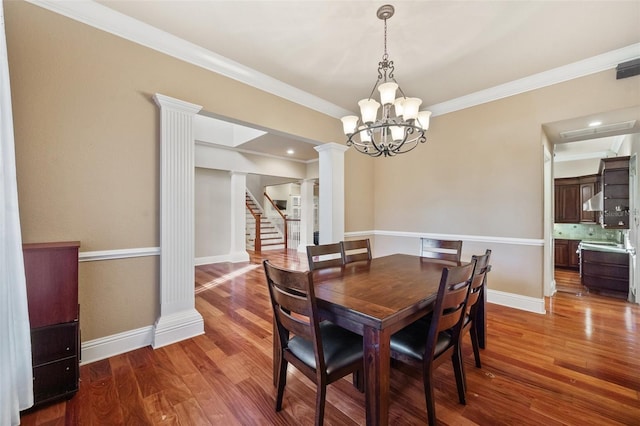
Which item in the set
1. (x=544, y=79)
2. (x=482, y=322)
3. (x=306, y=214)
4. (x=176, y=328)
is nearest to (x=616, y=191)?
(x=544, y=79)

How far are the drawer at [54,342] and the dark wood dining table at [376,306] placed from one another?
1.65m

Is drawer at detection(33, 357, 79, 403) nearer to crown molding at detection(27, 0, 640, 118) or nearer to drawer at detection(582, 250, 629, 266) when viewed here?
crown molding at detection(27, 0, 640, 118)

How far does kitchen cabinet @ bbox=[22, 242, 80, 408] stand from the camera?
5.24 feet

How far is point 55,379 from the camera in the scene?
1637 mm

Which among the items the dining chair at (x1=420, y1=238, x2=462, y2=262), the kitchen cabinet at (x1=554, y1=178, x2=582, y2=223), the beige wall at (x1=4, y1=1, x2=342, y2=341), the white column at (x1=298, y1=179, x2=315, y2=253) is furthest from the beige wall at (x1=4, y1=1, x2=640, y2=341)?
the white column at (x1=298, y1=179, x2=315, y2=253)

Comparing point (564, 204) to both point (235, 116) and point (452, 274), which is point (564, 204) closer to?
point (452, 274)

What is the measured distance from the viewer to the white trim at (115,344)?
2043 mm

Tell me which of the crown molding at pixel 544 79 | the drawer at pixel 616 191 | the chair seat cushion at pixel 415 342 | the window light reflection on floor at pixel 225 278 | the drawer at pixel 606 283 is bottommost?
the window light reflection on floor at pixel 225 278

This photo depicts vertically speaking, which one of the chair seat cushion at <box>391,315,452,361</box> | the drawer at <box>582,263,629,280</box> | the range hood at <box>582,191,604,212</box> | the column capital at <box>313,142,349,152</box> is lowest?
the drawer at <box>582,263,629,280</box>

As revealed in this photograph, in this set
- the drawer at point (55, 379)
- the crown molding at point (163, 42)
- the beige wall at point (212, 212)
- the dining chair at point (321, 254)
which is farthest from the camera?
the beige wall at point (212, 212)

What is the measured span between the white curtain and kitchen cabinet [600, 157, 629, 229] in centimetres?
662

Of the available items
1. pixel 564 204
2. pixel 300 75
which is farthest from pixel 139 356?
pixel 564 204

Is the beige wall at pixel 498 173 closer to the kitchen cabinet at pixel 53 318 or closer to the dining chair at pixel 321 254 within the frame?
the dining chair at pixel 321 254

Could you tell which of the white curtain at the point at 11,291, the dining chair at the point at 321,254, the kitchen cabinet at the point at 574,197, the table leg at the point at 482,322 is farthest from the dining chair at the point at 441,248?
the kitchen cabinet at the point at 574,197
